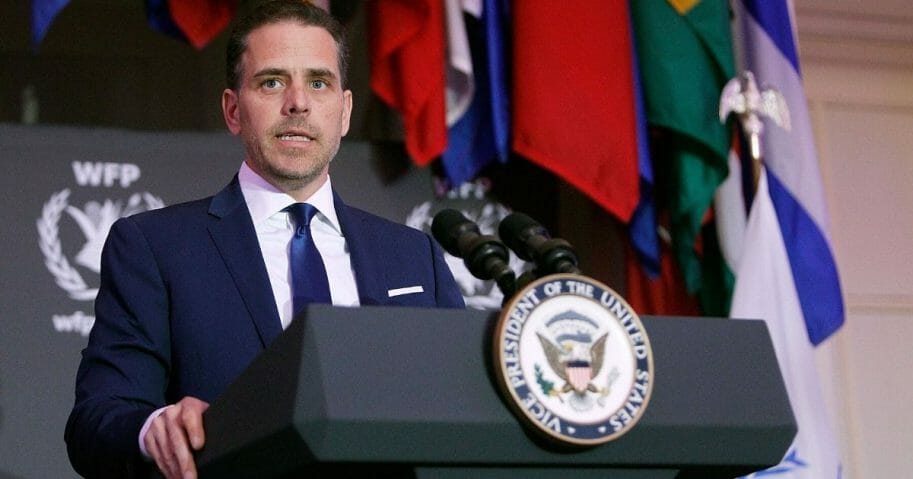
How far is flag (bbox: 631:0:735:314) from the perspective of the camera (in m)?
3.77

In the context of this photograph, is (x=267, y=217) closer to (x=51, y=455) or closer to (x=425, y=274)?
(x=425, y=274)

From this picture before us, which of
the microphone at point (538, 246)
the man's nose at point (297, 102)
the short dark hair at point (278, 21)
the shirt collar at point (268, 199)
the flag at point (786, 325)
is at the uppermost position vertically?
the short dark hair at point (278, 21)

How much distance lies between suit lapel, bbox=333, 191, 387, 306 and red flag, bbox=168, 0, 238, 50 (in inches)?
60.4

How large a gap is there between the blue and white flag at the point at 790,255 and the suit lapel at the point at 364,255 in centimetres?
184

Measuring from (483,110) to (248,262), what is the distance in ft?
6.87

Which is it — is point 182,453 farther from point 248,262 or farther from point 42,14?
point 42,14

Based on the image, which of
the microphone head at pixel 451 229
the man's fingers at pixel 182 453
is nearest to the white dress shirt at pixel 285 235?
the microphone head at pixel 451 229

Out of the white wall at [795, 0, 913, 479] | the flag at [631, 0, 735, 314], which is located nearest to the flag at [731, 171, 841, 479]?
the flag at [631, 0, 735, 314]

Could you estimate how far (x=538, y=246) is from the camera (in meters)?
1.39

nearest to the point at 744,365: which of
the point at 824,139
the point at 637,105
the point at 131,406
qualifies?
the point at 131,406

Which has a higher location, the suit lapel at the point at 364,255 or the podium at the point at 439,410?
the suit lapel at the point at 364,255

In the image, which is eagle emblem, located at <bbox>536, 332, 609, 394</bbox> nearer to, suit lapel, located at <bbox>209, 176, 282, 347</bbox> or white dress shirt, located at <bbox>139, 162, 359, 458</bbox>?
suit lapel, located at <bbox>209, 176, 282, 347</bbox>

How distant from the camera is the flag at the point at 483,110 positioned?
3.72 meters

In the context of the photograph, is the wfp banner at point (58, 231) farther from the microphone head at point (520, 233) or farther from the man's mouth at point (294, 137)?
the microphone head at point (520, 233)
